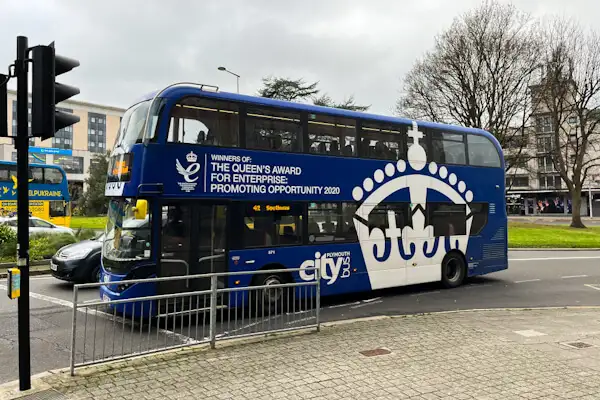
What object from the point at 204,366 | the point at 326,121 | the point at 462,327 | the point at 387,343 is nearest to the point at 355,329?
the point at 387,343

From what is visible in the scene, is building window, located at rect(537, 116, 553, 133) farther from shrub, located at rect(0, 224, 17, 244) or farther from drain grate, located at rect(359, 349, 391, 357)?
drain grate, located at rect(359, 349, 391, 357)

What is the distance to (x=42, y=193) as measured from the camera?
88.8 ft

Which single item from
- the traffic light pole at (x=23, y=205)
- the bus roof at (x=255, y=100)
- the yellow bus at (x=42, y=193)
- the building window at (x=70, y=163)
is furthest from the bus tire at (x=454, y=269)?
the building window at (x=70, y=163)

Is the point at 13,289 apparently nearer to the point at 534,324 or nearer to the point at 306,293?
the point at 306,293

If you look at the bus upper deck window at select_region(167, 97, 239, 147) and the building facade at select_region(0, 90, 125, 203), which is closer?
the bus upper deck window at select_region(167, 97, 239, 147)

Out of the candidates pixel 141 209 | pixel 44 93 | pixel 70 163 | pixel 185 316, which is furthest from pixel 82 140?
pixel 44 93

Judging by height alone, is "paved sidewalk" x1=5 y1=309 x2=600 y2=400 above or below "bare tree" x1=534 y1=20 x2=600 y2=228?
below

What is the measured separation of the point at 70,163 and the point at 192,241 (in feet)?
277

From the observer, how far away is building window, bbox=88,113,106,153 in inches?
3696

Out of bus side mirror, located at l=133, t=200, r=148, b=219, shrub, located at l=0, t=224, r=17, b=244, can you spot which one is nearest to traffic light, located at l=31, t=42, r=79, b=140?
bus side mirror, located at l=133, t=200, r=148, b=219

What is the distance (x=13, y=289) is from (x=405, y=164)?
28.0 feet

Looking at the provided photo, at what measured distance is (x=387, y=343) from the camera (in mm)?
6402

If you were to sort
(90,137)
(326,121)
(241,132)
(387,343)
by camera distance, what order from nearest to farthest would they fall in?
(387,343), (241,132), (326,121), (90,137)

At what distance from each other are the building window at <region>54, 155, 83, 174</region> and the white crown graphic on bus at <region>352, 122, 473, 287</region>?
266 ft
